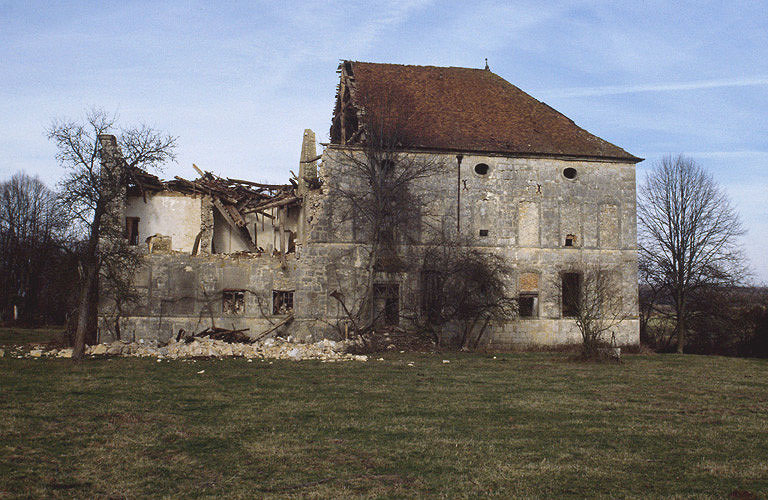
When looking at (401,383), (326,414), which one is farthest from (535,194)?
(326,414)

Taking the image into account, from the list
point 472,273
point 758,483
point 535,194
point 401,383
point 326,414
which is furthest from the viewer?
point 535,194

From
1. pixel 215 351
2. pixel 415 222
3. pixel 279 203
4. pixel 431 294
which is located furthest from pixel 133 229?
pixel 431 294

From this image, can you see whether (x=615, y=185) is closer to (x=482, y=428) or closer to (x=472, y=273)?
(x=472, y=273)

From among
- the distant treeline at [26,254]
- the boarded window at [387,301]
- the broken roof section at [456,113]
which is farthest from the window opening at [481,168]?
the distant treeline at [26,254]

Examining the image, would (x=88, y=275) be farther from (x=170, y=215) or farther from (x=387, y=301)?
Answer: (x=387, y=301)

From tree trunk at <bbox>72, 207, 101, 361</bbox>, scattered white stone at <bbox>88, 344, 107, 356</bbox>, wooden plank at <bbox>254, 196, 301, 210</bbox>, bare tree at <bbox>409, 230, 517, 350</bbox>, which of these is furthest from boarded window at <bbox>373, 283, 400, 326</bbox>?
tree trunk at <bbox>72, 207, 101, 361</bbox>

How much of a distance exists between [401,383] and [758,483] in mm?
8149

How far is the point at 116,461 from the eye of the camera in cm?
729

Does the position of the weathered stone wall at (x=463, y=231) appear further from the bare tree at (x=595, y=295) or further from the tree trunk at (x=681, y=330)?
the tree trunk at (x=681, y=330)

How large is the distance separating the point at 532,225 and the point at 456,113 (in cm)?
573

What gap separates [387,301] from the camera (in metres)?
24.6

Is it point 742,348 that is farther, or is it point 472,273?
point 742,348

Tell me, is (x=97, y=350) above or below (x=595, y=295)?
below

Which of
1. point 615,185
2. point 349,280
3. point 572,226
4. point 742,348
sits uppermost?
point 615,185
